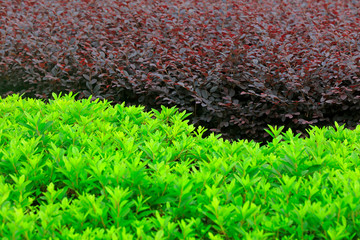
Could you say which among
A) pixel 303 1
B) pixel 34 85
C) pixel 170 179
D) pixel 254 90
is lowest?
pixel 34 85

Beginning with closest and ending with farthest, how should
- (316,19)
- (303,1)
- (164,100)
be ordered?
1. (164,100)
2. (316,19)
3. (303,1)

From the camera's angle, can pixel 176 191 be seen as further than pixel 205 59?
No

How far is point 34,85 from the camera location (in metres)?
5.79

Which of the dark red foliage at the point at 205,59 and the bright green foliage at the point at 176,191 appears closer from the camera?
the bright green foliage at the point at 176,191

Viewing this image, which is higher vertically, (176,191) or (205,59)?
(176,191)

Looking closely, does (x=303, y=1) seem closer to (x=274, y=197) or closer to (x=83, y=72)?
(x=83, y=72)

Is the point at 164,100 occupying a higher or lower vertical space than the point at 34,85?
higher

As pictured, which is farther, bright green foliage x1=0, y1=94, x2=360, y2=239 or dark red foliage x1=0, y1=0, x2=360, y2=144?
dark red foliage x1=0, y1=0, x2=360, y2=144

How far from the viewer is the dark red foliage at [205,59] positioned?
4500 mm

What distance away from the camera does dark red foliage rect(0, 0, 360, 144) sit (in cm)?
450

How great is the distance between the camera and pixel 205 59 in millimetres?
5004

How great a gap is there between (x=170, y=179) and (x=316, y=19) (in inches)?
198

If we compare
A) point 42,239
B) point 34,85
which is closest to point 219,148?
point 42,239

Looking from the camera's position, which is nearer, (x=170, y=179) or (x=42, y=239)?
(x=42, y=239)
